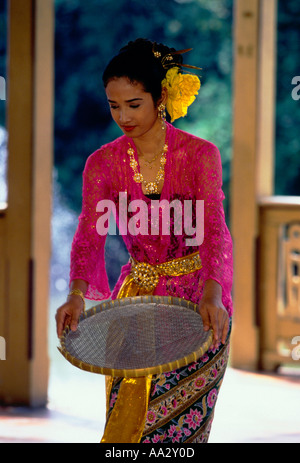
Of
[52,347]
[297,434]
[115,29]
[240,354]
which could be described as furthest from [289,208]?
[115,29]

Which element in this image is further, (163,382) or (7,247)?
(7,247)

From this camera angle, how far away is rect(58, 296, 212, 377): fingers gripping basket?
2135 millimetres

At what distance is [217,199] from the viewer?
2338 millimetres

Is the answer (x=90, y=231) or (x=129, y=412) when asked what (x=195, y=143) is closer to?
(x=90, y=231)

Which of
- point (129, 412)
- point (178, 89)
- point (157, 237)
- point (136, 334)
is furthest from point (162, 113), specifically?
point (129, 412)

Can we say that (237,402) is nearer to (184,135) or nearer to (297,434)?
(297,434)

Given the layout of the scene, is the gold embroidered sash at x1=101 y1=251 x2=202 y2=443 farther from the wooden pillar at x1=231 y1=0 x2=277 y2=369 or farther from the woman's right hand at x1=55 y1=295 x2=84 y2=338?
the wooden pillar at x1=231 y1=0 x2=277 y2=369

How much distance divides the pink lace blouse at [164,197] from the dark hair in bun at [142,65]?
177 mm

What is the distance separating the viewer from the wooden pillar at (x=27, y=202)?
4.54 meters

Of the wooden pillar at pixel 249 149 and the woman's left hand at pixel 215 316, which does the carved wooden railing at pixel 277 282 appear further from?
the woman's left hand at pixel 215 316

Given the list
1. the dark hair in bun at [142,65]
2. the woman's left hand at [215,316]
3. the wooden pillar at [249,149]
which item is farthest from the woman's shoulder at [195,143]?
the wooden pillar at [249,149]

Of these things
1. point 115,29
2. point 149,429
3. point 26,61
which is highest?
point 115,29

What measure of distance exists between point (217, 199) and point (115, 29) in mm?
8277

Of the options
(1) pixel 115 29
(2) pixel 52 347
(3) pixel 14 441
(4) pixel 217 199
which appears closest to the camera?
(4) pixel 217 199
